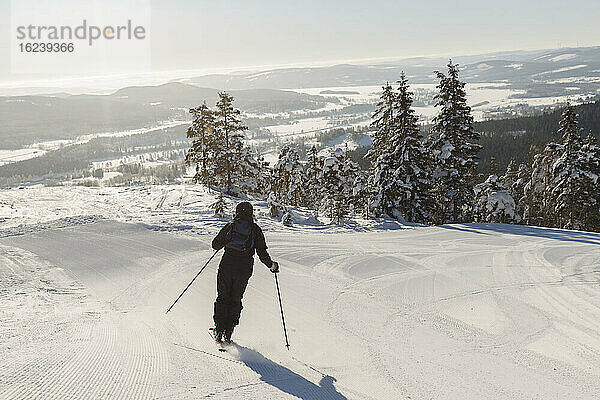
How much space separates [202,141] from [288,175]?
12273 mm

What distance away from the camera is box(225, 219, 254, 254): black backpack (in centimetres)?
543

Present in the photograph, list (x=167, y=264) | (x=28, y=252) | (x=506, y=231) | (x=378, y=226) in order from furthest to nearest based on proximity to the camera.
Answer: (x=378, y=226)
(x=506, y=231)
(x=28, y=252)
(x=167, y=264)

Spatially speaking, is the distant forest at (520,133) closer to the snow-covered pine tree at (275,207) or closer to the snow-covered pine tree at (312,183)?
the snow-covered pine tree at (312,183)

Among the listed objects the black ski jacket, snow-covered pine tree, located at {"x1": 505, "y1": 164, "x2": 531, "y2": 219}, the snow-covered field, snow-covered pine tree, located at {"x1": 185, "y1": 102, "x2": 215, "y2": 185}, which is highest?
snow-covered pine tree, located at {"x1": 185, "y1": 102, "x2": 215, "y2": 185}

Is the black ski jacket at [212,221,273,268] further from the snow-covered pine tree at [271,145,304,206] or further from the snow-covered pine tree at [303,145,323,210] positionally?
the snow-covered pine tree at [303,145,323,210]

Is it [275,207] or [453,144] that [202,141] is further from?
[453,144]

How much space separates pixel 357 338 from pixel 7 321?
16.7ft

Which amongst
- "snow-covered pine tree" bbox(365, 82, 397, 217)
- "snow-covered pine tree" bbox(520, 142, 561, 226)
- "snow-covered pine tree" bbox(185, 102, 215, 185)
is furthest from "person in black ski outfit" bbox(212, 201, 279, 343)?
"snow-covered pine tree" bbox(520, 142, 561, 226)

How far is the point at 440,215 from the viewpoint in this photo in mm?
28375

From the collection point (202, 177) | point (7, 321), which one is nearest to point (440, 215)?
point (202, 177)

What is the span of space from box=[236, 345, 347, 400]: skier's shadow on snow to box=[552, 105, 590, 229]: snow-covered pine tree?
94.6 ft

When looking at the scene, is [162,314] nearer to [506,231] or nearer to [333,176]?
[506,231]

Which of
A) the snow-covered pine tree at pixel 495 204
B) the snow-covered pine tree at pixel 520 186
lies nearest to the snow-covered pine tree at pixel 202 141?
the snow-covered pine tree at pixel 495 204

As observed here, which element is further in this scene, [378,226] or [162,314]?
[378,226]
